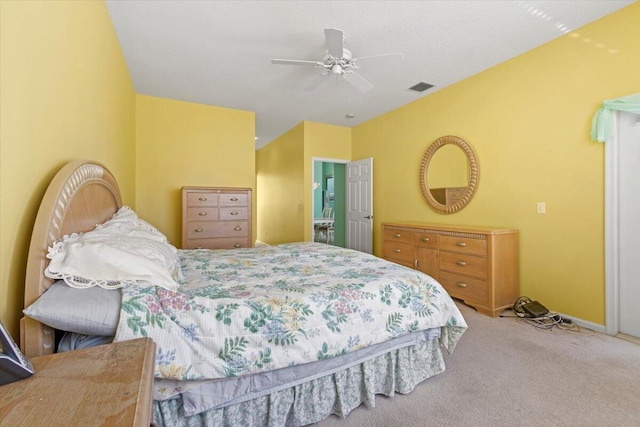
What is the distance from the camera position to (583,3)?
2270 mm

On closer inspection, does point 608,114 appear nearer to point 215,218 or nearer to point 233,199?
point 233,199

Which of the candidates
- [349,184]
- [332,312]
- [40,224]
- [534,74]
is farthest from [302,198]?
[40,224]

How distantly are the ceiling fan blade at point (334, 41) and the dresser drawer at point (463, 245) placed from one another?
2.27 m

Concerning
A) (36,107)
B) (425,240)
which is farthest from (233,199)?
(36,107)

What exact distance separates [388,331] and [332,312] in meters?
0.37

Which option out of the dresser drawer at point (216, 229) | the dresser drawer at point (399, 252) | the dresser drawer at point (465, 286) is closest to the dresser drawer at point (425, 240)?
the dresser drawer at point (399, 252)

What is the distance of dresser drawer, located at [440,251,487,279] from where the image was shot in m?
2.90

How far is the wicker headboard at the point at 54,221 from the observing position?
965 mm

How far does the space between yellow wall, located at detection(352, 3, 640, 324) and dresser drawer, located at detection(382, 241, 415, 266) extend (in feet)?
2.33

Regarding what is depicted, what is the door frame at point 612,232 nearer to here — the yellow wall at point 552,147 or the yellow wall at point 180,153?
the yellow wall at point 552,147

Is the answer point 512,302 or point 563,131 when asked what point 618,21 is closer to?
point 563,131

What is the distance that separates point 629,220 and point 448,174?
1786mm

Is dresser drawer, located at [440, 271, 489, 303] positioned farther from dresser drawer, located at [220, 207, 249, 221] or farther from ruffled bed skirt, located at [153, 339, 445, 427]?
dresser drawer, located at [220, 207, 249, 221]

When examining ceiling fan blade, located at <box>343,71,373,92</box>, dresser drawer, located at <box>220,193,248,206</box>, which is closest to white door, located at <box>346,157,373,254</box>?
ceiling fan blade, located at <box>343,71,373,92</box>
